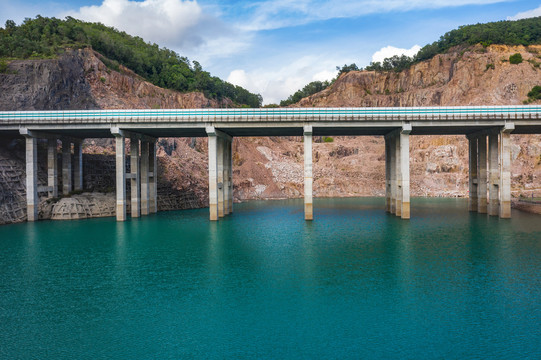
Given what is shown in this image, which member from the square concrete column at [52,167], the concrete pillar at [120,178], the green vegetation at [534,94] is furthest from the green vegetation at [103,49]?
the green vegetation at [534,94]

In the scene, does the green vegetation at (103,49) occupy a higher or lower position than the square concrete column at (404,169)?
higher

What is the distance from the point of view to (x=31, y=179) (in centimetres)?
5031

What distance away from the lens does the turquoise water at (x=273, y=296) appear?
48.0 ft

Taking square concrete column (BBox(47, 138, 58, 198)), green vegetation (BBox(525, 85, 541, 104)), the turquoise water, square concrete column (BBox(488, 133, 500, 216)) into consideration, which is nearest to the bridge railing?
square concrete column (BBox(488, 133, 500, 216))

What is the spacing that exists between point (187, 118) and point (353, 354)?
3826cm

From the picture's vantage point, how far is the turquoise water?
576 inches

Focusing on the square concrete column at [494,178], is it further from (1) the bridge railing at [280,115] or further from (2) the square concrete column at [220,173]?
(2) the square concrete column at [220,173]

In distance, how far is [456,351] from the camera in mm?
13969

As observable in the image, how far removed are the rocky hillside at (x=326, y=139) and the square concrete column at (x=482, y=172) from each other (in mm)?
32850

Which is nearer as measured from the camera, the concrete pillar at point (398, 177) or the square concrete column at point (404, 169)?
the square concrete column at point (404, 169)

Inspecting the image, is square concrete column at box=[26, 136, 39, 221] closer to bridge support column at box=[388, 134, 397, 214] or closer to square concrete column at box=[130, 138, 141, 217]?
square concrete column at box=[130, 138, 141, 217]

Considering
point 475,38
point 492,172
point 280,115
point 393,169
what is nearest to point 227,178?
point 280,115

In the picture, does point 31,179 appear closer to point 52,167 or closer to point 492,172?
point 52,167

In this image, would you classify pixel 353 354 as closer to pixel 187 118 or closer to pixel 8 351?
pixel 8 351
